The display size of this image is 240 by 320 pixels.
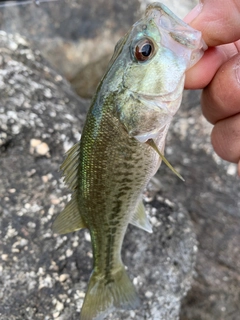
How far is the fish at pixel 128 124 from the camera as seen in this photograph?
1.42 m

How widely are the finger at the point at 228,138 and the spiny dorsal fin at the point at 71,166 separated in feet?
2.51

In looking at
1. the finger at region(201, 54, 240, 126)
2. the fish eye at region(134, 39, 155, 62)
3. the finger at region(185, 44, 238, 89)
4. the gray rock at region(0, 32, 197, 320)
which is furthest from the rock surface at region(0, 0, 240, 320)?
the fish eye at region(134, 39, 155, 62)

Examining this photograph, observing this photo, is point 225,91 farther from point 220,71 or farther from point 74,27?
point 74,27

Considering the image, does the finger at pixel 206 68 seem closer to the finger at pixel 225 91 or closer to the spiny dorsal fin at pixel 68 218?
the finger at pixel 225 91

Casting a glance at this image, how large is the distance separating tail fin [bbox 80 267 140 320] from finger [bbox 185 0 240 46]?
1173 millimetres

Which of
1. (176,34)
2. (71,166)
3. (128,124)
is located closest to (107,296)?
Result: (71,166)

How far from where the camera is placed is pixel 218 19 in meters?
1.43

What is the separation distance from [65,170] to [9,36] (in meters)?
1.84

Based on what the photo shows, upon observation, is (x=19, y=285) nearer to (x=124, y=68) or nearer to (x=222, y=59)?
(x=124, y=68)

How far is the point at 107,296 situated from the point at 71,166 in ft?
2.28

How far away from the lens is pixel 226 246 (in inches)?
111

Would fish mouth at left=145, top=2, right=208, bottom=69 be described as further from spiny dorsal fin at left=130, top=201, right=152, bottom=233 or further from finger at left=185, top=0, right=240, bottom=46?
spiny dorsal fin at left=130, top=201, right=152, bottom=233

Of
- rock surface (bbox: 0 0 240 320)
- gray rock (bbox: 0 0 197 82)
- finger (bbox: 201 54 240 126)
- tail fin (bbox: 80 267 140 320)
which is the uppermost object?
finger (bbox: 201 54 240 126)

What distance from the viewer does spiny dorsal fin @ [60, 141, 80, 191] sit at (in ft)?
5.25
